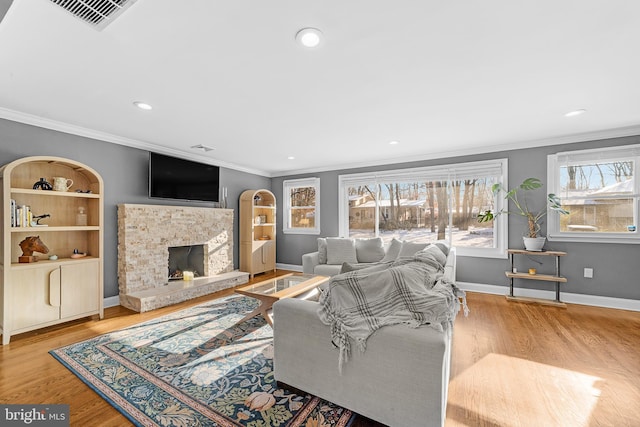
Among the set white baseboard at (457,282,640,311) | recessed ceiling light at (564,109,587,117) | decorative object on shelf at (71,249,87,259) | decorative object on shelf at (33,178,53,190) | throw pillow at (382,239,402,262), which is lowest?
white baseboard at (457,282,640,311)

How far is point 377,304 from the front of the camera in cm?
162

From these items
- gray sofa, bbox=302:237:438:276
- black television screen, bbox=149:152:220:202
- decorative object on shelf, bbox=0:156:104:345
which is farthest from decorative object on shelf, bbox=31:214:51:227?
gray sofa, bbox=302:237:438:276

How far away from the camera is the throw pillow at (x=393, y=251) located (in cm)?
456

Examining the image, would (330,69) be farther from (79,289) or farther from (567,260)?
(567,260)

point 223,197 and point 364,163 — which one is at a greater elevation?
point 364,163

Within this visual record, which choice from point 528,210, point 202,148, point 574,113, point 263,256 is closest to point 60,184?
point 202,148

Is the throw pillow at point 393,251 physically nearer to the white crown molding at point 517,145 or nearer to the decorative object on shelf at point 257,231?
the white crown molding at point 517,145

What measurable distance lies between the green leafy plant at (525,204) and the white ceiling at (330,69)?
724 mm

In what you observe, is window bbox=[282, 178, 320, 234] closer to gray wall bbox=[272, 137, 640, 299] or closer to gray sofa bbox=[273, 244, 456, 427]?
gray wall bbox=[272, 137, 640, 299]

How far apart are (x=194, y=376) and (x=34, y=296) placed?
2.15m

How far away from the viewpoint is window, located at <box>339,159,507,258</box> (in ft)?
14.5

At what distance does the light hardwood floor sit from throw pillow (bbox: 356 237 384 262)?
1.65m

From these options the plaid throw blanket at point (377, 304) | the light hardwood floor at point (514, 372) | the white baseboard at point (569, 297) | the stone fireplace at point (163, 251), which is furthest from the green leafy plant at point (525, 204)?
the stone fireplace at point (163, 251)

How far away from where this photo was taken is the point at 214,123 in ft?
10.7
